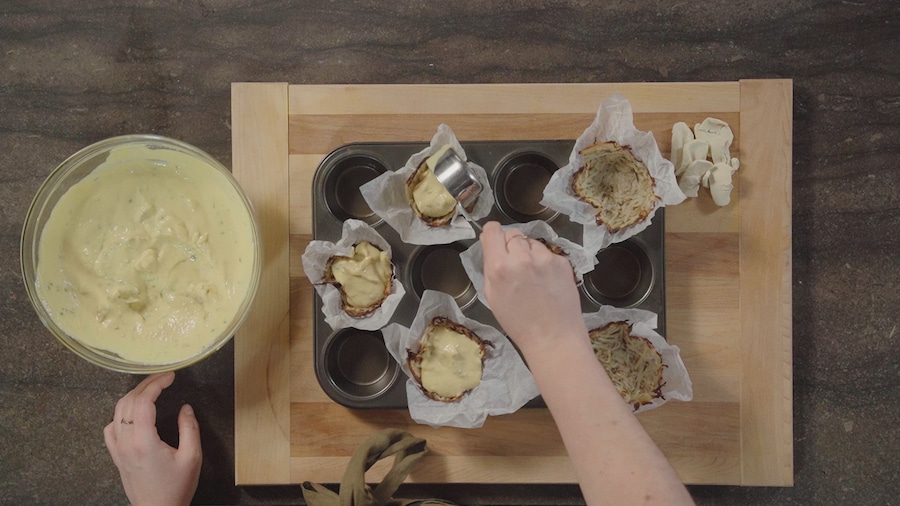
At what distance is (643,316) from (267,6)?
1117mm

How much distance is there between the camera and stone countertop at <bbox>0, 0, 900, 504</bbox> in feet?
4.93

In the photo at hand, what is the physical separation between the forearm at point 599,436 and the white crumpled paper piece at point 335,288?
357 mm

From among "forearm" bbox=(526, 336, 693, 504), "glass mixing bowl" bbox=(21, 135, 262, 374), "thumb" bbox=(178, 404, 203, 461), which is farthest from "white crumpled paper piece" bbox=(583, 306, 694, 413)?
"thumb" bbox=(178, 404, 203, 461)

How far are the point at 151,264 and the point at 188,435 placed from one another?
0.41 m

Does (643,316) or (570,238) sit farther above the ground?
(570,238)

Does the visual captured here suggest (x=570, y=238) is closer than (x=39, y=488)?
Yes

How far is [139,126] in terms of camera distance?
1504 mm

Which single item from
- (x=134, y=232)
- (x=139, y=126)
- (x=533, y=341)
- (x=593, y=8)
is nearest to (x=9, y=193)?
(x=139, y=126)

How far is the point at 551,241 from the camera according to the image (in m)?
1.29

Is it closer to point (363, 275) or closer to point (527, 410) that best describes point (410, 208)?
point (363, 275)

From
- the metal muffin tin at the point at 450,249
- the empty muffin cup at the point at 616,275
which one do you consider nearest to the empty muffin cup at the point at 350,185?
the metal muffin tin at the point at 450,249

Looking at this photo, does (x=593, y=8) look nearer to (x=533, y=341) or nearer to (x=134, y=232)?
(x=533, y=341)

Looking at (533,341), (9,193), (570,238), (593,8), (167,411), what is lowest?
(167,411)

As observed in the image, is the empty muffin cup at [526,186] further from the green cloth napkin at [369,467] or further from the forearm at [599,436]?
the green cloth napkin at [369,467]
